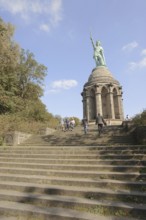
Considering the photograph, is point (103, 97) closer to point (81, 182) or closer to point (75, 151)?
point (75, 151)

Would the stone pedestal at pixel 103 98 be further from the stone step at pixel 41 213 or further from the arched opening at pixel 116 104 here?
the stone step at pixel 41 213

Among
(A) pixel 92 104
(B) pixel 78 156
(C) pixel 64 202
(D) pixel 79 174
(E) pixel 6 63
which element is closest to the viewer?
(C) pixel 64 202

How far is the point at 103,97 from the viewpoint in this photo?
85.1 ft

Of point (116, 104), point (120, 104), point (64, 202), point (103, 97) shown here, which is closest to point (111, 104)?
point (116, 104)

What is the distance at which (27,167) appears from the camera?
25.0 feet

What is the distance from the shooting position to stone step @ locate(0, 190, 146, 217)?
4.31 metres

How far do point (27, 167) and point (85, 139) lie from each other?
539 cm

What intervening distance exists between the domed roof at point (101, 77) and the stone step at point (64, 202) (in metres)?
21.3

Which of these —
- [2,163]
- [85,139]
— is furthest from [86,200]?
[85,139]

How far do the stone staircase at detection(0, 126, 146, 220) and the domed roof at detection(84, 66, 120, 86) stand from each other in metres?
17.6

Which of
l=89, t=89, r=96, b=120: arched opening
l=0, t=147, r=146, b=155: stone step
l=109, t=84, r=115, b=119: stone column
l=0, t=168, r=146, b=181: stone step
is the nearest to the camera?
l=0, t=168, r=146, b=181: stone step

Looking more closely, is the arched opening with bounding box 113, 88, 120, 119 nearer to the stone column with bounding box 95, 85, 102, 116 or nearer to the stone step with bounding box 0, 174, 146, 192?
the stone column with bounding box 95, 85, 102, 116

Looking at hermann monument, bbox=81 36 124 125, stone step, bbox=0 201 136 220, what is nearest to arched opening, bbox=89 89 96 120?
hermann monument, bbox=81 36 124 125

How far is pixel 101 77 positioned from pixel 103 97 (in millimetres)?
2628
